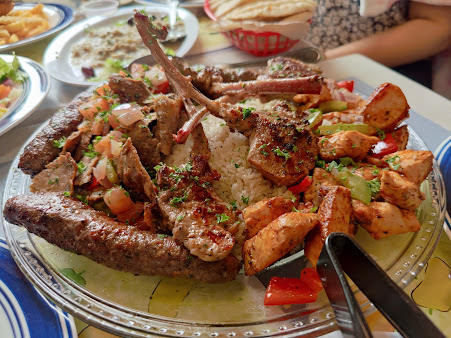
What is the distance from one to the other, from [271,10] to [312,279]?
2085mm

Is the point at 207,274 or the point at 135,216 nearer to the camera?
the point at 207,274

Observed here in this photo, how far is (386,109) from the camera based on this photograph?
1.54m

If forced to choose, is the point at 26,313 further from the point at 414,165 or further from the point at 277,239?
the point at 414,165

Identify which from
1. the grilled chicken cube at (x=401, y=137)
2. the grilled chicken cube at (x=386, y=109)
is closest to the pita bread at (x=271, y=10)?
the grilled chicken cube at (x=386, y=109)

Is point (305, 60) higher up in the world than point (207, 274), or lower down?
higher up

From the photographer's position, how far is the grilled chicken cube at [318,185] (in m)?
1.30

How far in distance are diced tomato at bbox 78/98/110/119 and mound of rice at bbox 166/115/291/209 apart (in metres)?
0.43

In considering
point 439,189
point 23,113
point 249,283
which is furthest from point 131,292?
point 23,113

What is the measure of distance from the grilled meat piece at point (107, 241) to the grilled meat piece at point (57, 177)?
14 centimetres

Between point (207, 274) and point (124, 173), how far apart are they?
548 mm

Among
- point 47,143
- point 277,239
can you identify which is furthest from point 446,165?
point 47,143

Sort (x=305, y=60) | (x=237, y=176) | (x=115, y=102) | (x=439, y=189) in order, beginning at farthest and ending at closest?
(x=305, y=60) → (x=115, y=102) → (x=237, y=176) → (x=439, y=189)

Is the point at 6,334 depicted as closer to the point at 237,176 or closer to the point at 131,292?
the point at 131,292

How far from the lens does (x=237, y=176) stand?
1512mm
